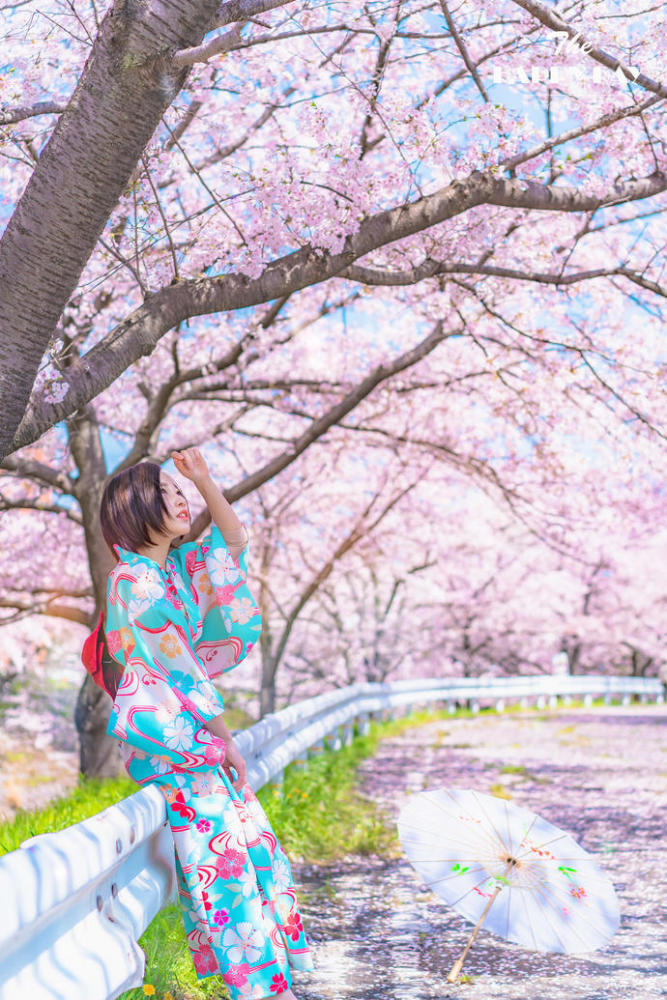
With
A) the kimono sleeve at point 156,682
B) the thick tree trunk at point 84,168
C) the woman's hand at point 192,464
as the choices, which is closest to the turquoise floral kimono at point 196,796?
the kimono sleeve at point 156,682

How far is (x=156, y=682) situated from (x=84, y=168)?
1.82 metres

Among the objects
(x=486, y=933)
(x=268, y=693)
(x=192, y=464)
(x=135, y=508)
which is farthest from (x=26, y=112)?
(x=268, y=693)

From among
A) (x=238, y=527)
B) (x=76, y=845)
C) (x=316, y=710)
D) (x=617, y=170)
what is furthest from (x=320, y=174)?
(x=316, y=710)

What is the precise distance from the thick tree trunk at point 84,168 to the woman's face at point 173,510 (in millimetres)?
694

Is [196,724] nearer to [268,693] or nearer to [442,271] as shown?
[442,271]

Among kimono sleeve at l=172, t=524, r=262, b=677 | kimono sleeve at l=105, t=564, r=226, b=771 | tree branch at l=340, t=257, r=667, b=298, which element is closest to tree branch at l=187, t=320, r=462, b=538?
tree branch at l=340, t=257, r=667, b=298

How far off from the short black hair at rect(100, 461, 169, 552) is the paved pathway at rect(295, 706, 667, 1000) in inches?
75.9

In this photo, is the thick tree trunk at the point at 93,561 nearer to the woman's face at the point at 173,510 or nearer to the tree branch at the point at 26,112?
the tree branch at the point at 26,112

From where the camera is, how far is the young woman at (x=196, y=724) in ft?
10.8

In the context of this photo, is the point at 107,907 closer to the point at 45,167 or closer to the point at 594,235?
the point at 45,167

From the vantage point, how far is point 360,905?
540cm

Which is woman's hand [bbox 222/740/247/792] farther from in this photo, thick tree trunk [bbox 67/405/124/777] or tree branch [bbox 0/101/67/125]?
thick tree trunk [bbox 67/405/124/777]

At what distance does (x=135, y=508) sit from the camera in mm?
3609

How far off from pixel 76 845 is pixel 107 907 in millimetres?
531
